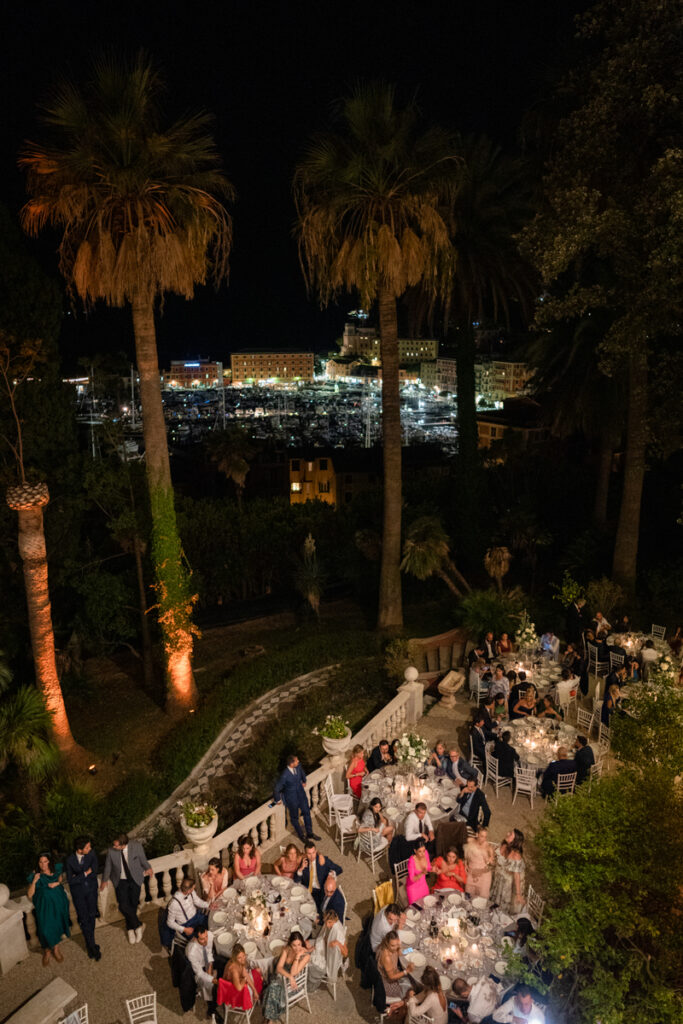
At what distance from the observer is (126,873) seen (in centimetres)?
917

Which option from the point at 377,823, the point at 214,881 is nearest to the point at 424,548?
the point at 377,823

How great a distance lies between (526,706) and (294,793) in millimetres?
4905

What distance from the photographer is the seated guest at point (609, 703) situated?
12802mm

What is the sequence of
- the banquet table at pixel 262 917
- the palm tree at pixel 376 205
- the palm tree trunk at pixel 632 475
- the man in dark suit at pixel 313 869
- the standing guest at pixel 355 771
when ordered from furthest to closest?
the palm tree trunk at pixel 632 475
the palm tree at pixel 376 205
the standing guest at pixel 355 771
the man in dark suit at pixel 313 869
the banquet table at pixel 262 917

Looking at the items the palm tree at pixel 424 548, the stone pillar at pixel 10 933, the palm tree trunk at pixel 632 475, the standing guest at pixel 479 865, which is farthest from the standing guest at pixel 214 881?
the palm tree trunk at pixel 632 475

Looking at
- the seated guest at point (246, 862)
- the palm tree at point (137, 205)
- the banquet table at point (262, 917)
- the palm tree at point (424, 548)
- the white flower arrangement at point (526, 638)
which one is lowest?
the banquet table at point (262, 917)

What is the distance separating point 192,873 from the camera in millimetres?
9883

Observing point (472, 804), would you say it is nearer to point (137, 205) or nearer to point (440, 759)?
point (440, 759)

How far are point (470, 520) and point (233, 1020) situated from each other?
54.5ft

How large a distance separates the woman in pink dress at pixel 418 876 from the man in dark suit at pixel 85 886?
4.05m

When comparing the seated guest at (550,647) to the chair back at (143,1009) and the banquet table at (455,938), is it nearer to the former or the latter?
the banquet table at (455,938)

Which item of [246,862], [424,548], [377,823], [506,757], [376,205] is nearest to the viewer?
[246,862]

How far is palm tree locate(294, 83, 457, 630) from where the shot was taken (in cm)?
1460

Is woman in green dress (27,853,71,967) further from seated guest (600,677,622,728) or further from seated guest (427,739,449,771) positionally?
seated guest (600,677,622,728)
